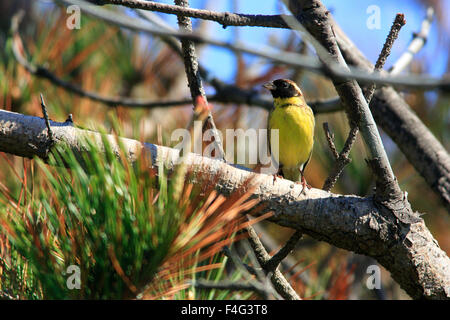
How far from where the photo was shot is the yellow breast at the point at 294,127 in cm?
461

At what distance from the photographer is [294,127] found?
15.1ft

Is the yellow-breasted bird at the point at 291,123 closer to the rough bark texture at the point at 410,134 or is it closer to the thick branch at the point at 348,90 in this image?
the rough bark texture at the point at 410,134

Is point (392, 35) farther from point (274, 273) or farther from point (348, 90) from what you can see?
A: point (274, 273)

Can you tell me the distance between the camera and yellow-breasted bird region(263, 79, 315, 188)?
182 inches

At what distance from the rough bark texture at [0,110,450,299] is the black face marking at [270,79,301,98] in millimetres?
2482

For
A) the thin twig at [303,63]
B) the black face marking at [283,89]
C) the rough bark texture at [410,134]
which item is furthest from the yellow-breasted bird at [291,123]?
the thin twig at [303,63]

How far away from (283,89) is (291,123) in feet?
1.28

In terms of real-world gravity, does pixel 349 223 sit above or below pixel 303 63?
below

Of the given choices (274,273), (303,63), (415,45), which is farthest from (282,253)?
(415,45)

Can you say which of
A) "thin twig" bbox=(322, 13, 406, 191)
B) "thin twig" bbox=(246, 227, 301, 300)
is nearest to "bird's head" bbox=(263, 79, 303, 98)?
"thin twig" bbox=(322, 13, 406, 191)

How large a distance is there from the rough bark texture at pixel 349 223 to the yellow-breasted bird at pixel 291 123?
2.21 meters

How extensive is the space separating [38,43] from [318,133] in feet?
9.14

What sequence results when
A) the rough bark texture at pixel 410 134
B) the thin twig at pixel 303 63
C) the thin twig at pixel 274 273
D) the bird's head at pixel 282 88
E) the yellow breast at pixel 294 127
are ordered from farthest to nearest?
the bird's head at pixel 282 88 < the yellow breast at pixel 294 127 < the rough bark texture at pixel 410 134 < the thin twig at pixel 274 273 < the thin twig at pixel 303 63
